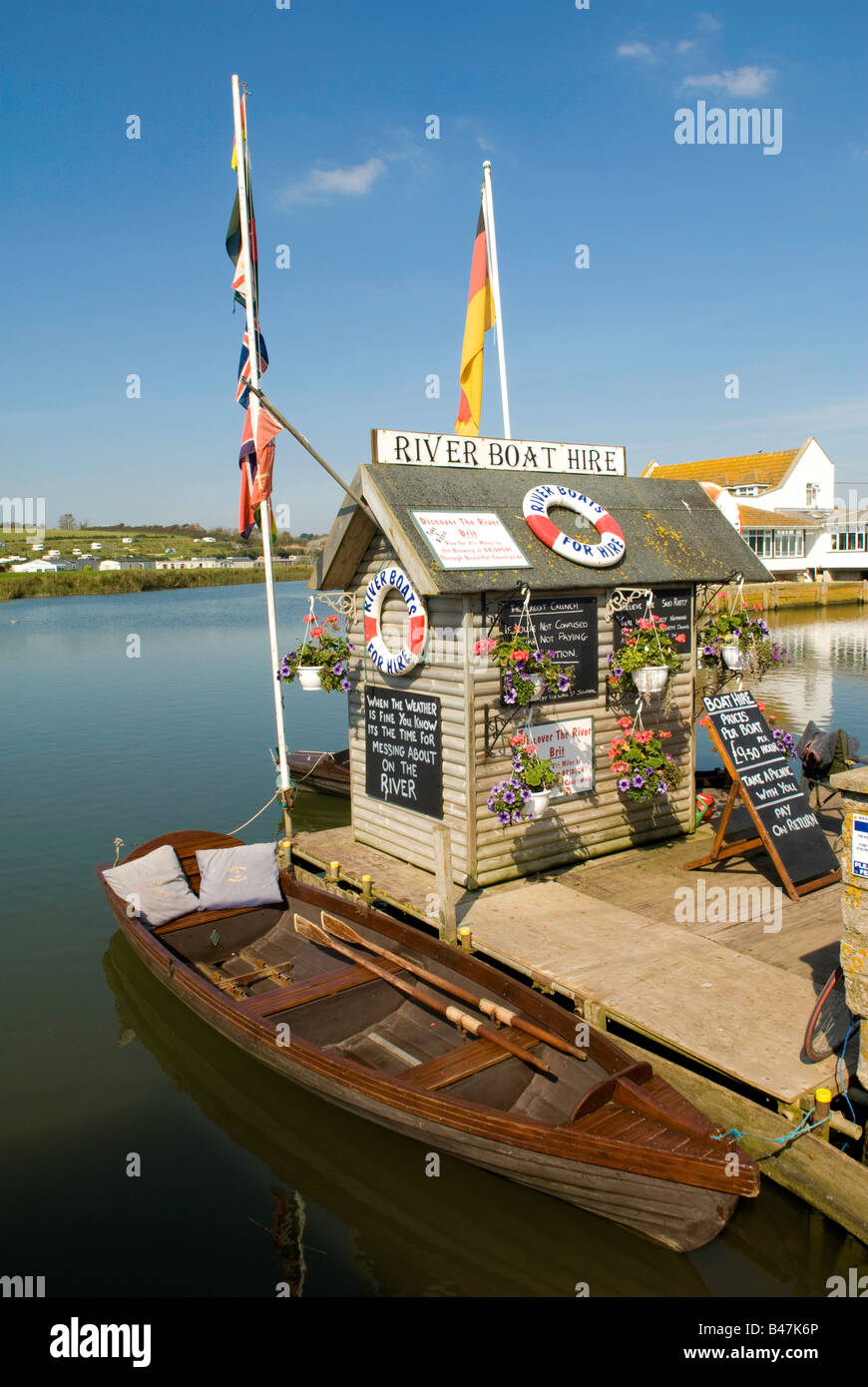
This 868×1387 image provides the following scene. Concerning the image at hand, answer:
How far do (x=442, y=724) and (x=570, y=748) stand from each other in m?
1.69

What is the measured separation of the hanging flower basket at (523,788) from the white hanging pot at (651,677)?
1749mm

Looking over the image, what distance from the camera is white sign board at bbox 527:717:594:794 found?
10664 millimetres

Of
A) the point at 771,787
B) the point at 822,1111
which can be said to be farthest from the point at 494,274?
the point at 822,1111

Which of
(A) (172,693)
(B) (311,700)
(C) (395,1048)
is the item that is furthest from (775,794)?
(A) (172,693)

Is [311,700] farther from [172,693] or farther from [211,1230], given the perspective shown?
[211,1230]

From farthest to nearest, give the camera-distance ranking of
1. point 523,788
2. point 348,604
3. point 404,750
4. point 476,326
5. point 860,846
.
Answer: point 476,326 → point 348,604 → point 404,750 → point 523,788 → point 860,846

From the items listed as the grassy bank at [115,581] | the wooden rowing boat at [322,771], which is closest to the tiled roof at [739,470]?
the grassy bank at [115,581]

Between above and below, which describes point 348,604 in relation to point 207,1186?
above

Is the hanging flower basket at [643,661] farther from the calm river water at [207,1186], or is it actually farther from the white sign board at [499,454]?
the calm river water at [207,1186]

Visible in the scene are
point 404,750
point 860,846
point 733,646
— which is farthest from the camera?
point 733,646

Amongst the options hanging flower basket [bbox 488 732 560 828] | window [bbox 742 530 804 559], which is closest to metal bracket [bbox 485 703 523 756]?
hanging flower basket [bbox 488 732 560 828]

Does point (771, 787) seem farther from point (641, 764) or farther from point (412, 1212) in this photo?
point (412, 1212)

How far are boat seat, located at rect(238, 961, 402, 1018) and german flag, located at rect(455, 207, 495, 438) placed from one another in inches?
334

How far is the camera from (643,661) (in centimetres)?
1084
